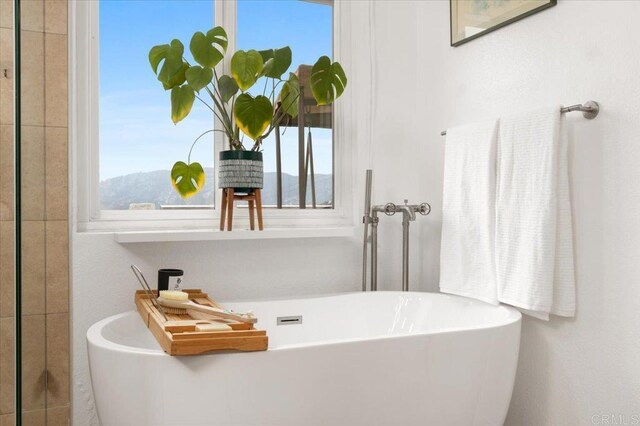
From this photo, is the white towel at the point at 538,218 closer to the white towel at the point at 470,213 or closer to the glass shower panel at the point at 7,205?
the white towel at the point at 470,213

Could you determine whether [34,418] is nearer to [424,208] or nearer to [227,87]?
[227,87]

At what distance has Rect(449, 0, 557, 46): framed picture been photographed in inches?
82.3

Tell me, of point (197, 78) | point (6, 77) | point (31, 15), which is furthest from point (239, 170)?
point (6, 77)

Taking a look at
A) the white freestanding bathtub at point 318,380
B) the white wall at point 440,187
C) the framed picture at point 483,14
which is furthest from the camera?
the framed picture at point 483,14

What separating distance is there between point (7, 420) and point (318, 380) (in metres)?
0.82

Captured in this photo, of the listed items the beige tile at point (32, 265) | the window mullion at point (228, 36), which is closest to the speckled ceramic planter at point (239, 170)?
the window mullion at point (228, 36)

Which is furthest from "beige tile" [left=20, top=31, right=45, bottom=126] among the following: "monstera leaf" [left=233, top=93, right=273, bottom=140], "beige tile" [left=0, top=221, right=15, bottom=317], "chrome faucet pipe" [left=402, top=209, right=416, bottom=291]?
"chrome faucet pipe" [left=402, top=209, right=416, bottom=291]

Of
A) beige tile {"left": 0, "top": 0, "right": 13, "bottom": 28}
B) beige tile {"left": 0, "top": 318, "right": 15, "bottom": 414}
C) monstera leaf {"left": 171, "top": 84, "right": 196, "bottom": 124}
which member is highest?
monstera leaf {"left": 171, "top": 84, "right": 196, "bottom": 124}

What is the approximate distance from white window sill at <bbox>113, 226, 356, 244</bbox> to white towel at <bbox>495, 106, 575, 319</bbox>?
2.43ft

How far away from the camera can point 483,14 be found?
7.59ft

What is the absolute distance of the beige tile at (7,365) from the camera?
2.73ft

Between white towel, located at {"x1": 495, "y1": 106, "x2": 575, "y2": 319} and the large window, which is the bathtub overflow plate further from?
white towel, located at {"x1": 495, "y1": 106, "x2": 575, "y2": 319}

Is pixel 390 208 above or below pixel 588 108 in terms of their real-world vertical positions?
below

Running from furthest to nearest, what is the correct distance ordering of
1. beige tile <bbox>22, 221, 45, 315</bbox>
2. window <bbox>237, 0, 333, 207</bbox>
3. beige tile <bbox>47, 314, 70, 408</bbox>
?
1. window <bbox>237, 0, 333, 207</bbox>
2. beige tile <bbox>47, 314, 70, 408</bbox>
3. beige tile <bbox>22, 221, 45, 315</bbox>
